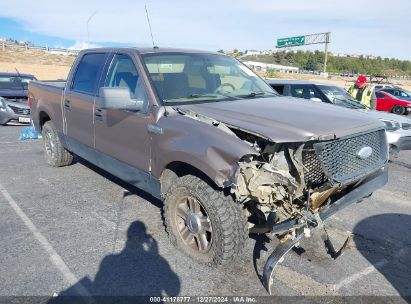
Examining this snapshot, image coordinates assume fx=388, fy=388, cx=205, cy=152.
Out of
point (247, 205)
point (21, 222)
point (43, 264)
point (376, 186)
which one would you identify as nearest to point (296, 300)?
point (247, 205)

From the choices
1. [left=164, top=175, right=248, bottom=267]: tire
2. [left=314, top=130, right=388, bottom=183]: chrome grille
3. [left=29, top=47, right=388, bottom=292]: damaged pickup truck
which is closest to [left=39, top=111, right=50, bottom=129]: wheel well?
[left=29, top=47, right=388, bottom=292]: damaged pickup truck

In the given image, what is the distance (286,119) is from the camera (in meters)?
3.28

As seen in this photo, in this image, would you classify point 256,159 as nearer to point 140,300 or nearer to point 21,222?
point 140,300

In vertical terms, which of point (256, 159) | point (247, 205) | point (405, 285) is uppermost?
point (256, 159)

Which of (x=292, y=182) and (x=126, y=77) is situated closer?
(x=292, y=182)

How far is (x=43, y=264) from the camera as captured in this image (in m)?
3.52

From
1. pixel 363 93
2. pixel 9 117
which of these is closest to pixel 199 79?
pixel 363 93

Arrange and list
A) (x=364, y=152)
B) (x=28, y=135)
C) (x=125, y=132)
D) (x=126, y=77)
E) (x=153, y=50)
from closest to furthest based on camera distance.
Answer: (x=364, y=152) < (x=125, y=132) < (x=126, y=77) < (x=153, y=50) < (x=28, y=135)

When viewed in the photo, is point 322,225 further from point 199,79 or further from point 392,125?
point 392,125

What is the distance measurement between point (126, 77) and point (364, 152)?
260 centimetres

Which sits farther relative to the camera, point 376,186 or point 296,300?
point 376,186

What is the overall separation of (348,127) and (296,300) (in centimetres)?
149

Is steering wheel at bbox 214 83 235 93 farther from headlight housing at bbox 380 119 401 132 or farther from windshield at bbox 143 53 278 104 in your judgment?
headlight housing at bbox 380 119 401 132

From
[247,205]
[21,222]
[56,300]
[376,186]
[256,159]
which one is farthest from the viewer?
[21,222]
